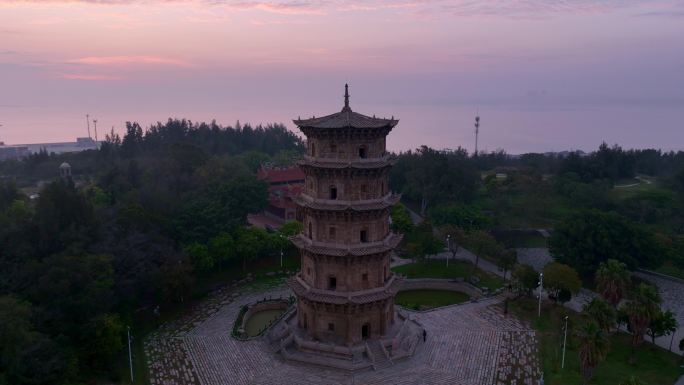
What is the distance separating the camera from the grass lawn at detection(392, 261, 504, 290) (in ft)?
144

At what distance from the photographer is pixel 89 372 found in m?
27.8

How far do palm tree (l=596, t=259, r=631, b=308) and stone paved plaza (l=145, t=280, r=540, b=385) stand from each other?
18.1 feet

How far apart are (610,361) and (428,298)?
14.7 m

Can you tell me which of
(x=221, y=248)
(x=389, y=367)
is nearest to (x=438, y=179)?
(x=221, y=248)

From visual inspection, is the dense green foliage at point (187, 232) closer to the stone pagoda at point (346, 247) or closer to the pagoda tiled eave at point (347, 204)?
the stone pagoda at point (346, 247)

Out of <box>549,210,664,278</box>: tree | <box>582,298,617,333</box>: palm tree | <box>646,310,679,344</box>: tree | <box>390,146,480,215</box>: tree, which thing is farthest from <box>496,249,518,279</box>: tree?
<box>390,146,480,215</box>: tree

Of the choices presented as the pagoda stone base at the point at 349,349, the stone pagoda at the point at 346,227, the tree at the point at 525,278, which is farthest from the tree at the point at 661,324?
the stone pagoda at the point at 346,227

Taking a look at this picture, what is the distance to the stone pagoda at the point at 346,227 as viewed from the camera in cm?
2805

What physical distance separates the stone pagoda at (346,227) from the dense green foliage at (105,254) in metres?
11.6

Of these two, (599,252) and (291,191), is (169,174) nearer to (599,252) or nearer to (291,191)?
(291,191)

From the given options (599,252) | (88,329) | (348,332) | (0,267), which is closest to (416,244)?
(599,252)

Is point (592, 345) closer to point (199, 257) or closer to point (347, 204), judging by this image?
point (347, 204)

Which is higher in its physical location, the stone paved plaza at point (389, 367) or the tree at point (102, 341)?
the tree at point (102, 341)

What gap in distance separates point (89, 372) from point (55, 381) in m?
3.02
